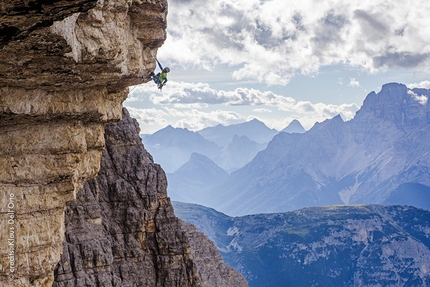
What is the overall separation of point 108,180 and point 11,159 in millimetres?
39796

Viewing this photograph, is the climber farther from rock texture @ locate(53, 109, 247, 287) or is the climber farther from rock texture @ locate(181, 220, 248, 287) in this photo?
rock texture @ locate(181, 220, 248, 287)

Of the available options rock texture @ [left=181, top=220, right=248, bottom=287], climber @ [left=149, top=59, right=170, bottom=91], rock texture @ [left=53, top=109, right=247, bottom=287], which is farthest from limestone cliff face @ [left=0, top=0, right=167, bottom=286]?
rock texture @ [left=181, top=220, right=248, bottom=287]

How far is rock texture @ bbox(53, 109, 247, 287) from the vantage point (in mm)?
49031

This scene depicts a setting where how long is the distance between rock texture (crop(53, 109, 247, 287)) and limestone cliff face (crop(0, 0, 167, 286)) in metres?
28.4

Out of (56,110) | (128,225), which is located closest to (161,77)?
(56,110)

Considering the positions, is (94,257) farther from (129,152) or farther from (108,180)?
(129,152)

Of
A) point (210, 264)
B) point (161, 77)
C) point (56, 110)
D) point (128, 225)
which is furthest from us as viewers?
point (210, 264)

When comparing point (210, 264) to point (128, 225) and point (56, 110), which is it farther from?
point (56, 110)

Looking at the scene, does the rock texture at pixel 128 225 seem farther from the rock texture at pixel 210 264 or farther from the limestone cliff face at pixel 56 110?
the rock texture at pixel 210 264

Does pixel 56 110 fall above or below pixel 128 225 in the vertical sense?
below

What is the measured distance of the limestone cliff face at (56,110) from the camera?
13891mm

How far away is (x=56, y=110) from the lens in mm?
16922

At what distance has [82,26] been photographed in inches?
554

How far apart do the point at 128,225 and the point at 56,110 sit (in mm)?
39993
